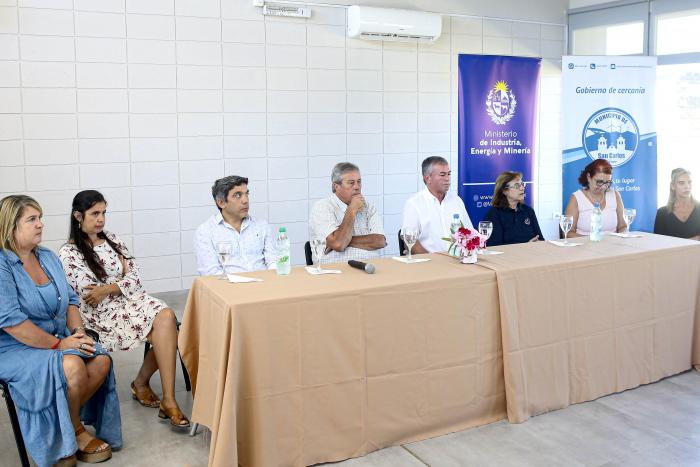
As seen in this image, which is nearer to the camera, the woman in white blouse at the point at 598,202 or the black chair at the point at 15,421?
the black chair at the point at 15,421

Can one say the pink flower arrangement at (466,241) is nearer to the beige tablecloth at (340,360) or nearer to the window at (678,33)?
the beige tablecloth at (340,360)

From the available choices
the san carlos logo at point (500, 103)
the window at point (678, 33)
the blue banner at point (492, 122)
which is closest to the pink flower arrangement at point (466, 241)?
the blue banner at point (492, 122)

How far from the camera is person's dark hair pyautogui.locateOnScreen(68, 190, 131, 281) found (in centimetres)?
326

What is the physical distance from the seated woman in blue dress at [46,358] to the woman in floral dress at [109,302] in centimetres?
24

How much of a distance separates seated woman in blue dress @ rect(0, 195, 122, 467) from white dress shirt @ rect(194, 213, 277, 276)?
0.76 meters

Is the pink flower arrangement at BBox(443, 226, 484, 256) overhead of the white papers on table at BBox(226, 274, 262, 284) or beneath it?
overhead

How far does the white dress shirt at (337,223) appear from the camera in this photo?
399 centimetres

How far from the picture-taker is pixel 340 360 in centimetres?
277

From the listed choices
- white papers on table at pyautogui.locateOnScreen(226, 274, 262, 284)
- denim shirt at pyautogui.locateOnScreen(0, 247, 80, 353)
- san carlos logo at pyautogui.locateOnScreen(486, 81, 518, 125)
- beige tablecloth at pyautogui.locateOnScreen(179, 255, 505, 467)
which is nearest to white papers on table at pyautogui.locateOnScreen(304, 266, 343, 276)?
beige tablecloth at pyautogui.locateOnScreen(179, 255, 505, 467)

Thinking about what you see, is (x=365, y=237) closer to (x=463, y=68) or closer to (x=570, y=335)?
(x=570, y=335)

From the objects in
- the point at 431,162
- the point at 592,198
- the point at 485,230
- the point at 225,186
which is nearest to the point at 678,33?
the point at 592,198

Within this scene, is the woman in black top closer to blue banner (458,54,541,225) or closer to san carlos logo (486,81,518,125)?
blue banner (458,54,541,225)

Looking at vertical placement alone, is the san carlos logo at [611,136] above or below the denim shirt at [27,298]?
above

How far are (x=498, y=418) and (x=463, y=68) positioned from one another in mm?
4126
